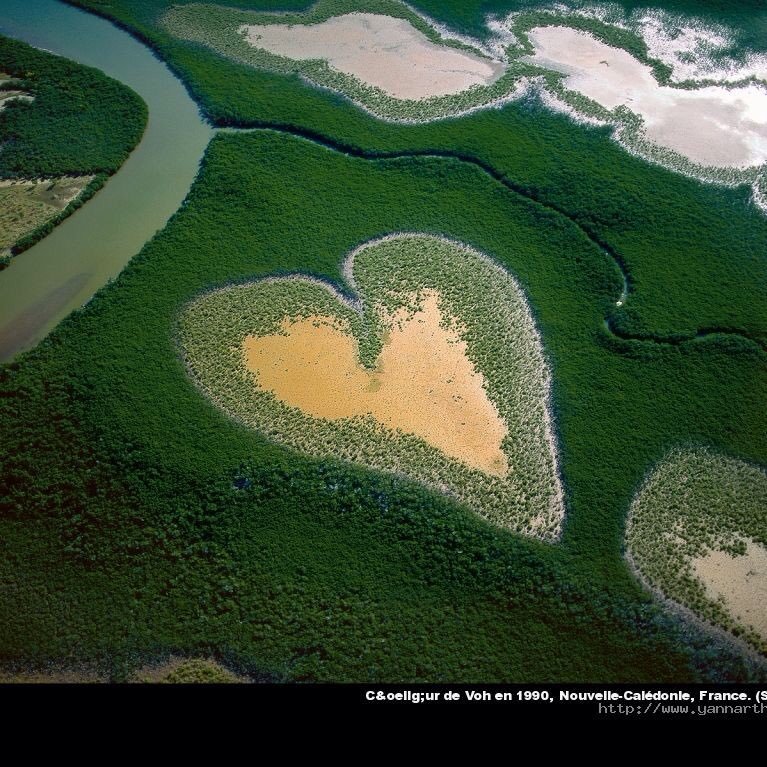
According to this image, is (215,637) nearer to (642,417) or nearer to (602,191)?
(642,417)

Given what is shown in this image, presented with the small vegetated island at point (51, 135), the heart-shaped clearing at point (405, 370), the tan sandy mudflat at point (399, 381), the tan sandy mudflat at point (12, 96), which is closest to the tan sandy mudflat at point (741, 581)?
the heart-shaped clearing at point (405, 370)

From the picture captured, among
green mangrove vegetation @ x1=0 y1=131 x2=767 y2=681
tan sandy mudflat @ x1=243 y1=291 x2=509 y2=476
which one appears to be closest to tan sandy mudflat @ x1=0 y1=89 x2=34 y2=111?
green mangrove vegetation @ x1=0 y1=131 x2=767 y2=681

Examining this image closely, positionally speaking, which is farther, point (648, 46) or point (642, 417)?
point (648, 46)

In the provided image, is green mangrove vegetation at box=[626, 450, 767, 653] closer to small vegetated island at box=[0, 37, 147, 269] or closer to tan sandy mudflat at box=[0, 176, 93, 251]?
small vegetated island at box=[0, 37, 147, 269]

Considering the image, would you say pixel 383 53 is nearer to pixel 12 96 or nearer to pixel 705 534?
pixel 12 96

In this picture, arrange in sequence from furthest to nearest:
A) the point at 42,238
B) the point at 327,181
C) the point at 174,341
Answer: the point at 327,181 < the point at 42,238 < the point at 174,341
